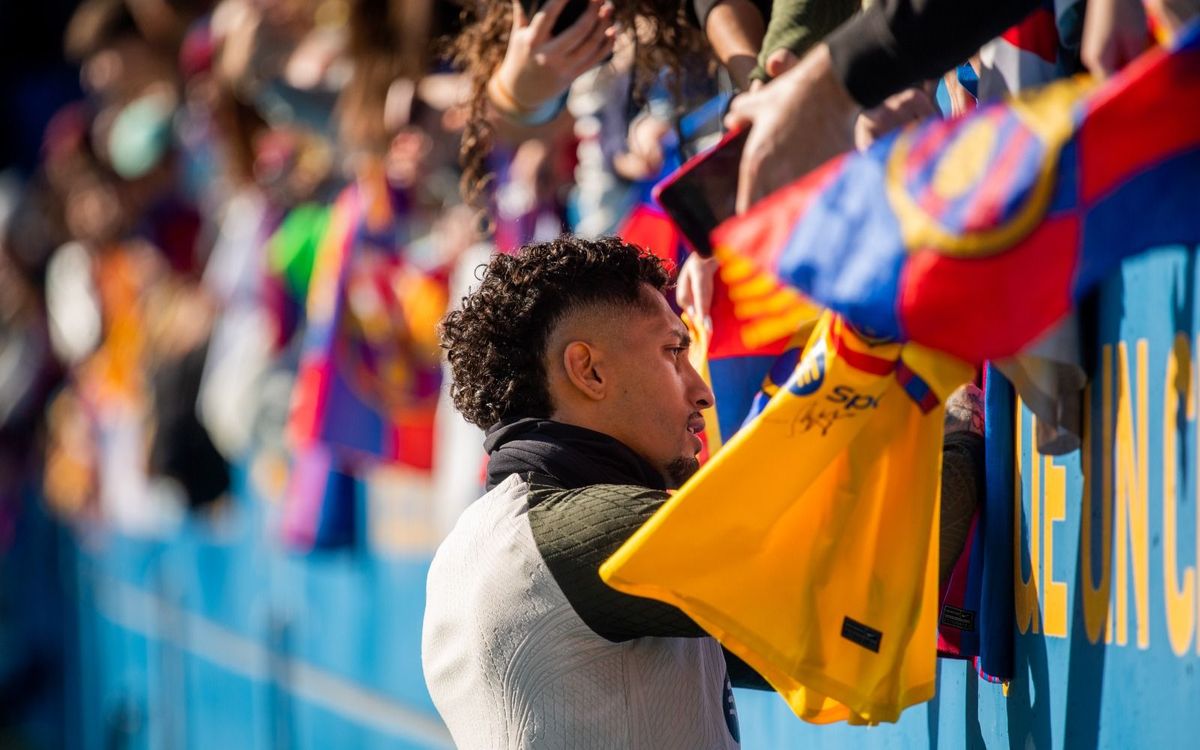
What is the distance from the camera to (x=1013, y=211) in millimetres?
1166

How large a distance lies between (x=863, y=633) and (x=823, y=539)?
0.08 m

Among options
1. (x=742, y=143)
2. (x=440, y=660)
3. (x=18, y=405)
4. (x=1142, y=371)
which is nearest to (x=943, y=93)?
(x=742, y=143)

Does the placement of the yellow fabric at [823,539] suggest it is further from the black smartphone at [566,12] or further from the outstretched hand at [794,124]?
the black smartphone at [566,12]

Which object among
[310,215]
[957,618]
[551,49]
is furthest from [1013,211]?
[310,215]

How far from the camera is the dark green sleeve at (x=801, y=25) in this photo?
176 cm

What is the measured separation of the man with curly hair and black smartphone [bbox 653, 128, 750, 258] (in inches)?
3.0

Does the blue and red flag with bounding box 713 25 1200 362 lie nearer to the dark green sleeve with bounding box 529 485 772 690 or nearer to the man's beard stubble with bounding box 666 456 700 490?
the dark green sleeve with bounding box 529 485 772 690

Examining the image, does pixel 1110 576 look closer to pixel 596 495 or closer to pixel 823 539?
pixel 823 539

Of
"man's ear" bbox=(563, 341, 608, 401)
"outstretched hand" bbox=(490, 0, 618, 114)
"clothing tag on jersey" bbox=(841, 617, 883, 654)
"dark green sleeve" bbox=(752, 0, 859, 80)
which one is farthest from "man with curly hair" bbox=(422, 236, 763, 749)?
"outstretched hand" bbox=(490, 0, 618, 114)

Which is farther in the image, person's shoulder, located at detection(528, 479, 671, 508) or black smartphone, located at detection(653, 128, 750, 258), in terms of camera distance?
black smartphone, located at detection(653, 128, 750, 258)

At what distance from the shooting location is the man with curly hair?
1.49m

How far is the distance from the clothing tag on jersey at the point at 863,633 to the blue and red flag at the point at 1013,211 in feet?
0.94

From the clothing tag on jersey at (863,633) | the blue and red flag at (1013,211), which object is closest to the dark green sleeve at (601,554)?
the clothing tag on jersey at (863,633)

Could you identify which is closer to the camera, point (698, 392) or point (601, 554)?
point (601, 554)
